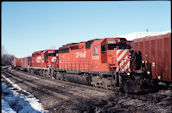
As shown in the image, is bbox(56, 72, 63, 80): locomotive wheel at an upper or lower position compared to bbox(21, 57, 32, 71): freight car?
lower

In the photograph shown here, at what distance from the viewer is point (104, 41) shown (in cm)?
1191

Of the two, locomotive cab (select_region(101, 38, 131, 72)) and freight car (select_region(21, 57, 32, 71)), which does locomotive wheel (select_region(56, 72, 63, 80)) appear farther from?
freight car (select_region(21, 57, 32, 71))

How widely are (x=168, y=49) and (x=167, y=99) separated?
3.18 m

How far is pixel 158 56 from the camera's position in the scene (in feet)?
35.6

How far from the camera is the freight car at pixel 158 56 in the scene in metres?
10.3

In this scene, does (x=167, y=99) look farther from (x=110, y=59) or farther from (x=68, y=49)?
(x=68, y=49)

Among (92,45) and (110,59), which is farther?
(92,45)

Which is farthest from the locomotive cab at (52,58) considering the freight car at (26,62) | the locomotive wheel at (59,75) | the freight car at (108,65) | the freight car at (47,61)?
the freight car at (26,62)

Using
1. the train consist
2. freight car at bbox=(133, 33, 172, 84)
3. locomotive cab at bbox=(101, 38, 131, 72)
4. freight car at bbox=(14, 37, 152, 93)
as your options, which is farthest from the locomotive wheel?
freight car at bbox=(133, 33, 172, 84)

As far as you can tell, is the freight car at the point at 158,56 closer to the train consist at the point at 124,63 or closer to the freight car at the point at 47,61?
the train consist at the point at 124,63

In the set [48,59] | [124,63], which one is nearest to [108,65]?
[124,63]

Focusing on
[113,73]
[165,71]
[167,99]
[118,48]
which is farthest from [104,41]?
[167,99]

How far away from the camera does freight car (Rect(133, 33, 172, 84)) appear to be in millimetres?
10279

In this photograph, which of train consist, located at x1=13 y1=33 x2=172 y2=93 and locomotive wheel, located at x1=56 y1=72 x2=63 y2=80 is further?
locomotive wheel, located at x1=56 y1=72 x2=63 y2=80
